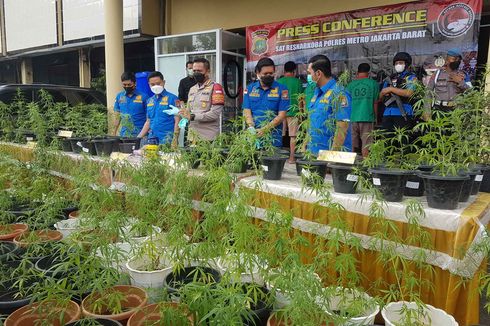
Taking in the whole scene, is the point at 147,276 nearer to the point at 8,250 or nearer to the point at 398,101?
the point at 8,250

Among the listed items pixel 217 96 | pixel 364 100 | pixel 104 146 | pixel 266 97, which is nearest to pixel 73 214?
pixel 104 146

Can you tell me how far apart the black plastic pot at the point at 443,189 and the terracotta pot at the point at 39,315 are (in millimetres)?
1541

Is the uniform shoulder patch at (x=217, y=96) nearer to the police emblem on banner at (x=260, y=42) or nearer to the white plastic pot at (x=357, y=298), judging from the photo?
the white plastic pot at (x=357, y=298)

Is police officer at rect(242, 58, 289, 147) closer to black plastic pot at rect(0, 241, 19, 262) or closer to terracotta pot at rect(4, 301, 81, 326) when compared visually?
black plastic pot at rect(0, 241, 19, 262)

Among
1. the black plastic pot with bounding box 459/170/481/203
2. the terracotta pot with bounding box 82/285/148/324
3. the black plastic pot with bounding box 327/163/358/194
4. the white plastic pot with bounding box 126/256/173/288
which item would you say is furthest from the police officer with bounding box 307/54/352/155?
the terracotta pot with bounding box 82/285/148/324

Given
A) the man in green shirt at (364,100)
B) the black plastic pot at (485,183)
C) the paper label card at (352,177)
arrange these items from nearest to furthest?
the paper label card at (352,177) → the black plastic pot at (485,183) → the man in green shirt at (364,100)

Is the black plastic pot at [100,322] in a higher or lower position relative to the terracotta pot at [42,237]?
lower

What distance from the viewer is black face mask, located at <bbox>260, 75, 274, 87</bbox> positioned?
307 centimetres

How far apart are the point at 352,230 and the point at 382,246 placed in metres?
0.23

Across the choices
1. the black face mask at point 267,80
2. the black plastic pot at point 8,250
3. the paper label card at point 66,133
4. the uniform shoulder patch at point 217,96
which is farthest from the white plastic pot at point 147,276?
the black face mask at point 267,80

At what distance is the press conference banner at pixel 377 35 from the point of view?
12.0 ft

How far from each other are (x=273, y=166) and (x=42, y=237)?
4.67ft

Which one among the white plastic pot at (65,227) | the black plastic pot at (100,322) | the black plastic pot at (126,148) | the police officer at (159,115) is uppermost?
the police officer at (159,115)

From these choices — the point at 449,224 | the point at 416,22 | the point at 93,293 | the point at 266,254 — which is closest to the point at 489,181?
the point at 449,224
